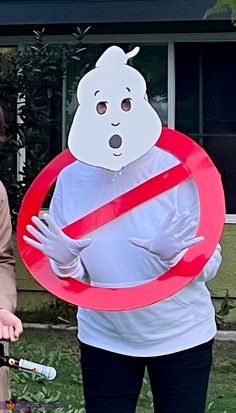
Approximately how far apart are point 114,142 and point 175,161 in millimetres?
219

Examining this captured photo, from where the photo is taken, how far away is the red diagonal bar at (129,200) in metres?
2.62

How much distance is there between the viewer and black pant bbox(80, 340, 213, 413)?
8.74ft

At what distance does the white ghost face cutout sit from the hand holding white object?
0.79 feet

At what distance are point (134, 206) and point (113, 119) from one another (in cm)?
29

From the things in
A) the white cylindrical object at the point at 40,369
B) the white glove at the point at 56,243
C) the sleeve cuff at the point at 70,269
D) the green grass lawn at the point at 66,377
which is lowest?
the green grass lawn at the point at 66,377

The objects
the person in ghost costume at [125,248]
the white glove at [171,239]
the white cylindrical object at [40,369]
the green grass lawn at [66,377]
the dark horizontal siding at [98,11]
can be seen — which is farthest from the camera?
the dark horizontal siding at [98,11]

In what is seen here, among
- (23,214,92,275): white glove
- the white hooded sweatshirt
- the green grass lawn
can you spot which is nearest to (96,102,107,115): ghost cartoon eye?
the white hooded sweatshirt

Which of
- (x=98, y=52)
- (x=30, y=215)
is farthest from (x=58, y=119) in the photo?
(x=30, y=215)

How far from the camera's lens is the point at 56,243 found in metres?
2.54

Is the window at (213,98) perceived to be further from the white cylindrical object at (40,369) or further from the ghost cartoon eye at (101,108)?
the white cylindrical object at (40,369)

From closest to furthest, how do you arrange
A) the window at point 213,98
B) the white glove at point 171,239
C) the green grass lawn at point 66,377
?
the white glove at point 171,239, the green grass lawn at point 66,377, the window at point 213,98

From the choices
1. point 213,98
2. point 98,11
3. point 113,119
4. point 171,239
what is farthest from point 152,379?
point 213,98

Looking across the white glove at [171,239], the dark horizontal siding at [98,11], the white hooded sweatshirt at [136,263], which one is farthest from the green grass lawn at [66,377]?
the dark horizontal siding at [98,11]

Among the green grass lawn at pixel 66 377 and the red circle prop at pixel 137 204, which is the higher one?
the red circle prop at pixel 137 204
